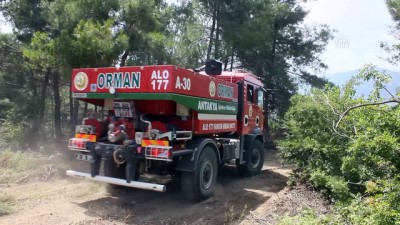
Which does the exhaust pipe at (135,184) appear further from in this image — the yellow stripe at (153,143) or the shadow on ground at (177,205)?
the yellow stripe at (153,143)

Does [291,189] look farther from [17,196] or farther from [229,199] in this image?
[17,196]

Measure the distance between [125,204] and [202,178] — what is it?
4.77 feet

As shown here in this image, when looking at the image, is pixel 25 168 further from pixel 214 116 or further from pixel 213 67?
pixel 213 67

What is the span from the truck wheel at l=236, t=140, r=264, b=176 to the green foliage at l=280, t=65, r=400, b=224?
0.90 meters

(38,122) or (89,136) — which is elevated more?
(38,122)

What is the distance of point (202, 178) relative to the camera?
691 centimetres

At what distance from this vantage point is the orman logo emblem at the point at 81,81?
6.81 metres

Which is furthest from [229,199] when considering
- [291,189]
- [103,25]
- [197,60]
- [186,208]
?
[197,60]

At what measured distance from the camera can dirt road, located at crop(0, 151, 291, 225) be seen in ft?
19.2

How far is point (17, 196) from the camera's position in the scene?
6949 millimetres

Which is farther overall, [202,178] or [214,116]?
[214,116]

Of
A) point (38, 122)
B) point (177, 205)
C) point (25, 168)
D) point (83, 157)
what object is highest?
point (38, 122)

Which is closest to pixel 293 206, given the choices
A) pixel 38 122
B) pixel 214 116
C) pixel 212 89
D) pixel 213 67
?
pixel 214 116

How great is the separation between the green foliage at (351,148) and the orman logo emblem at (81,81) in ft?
14.1
